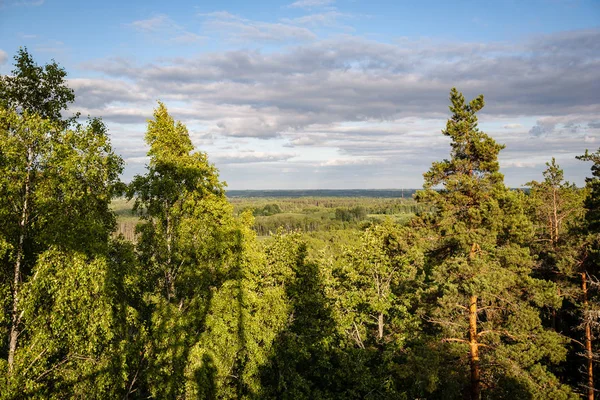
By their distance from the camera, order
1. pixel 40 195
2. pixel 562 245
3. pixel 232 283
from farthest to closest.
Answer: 1. pixel 562 245
2. pixel 232 283
3. pixel 40 195

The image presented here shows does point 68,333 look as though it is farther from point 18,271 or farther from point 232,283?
point 232,283

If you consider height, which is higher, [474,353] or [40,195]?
[40,195]

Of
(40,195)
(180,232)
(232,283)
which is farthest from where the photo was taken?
(232,283)

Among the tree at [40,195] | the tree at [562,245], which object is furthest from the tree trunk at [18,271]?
the tree at [562,245]

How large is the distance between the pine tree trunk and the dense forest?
86 mm

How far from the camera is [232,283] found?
15.6 m

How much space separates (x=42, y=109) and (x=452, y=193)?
653 inches

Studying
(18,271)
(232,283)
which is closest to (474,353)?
(232,283)

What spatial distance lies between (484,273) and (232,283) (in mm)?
10791

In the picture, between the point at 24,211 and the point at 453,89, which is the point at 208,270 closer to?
the point at 24,211

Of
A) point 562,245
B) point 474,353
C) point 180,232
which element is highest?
point 180,232

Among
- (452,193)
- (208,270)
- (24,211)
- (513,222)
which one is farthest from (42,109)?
(513,222)

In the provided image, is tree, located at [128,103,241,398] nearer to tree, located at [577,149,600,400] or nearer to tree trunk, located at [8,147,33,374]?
tree trunk, located at [8,147,33,374]

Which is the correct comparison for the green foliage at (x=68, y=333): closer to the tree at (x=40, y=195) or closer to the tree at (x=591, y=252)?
the tree at (x=40, y=195)
